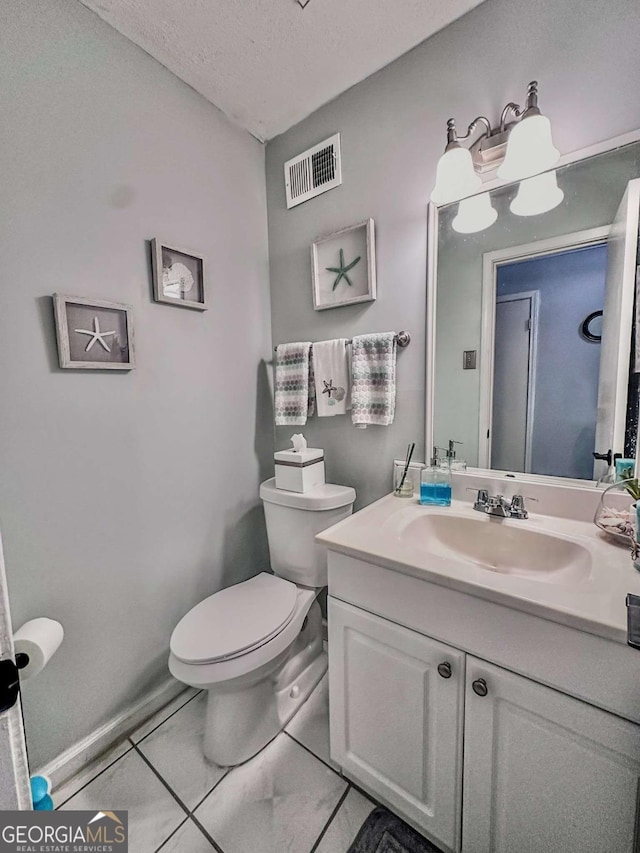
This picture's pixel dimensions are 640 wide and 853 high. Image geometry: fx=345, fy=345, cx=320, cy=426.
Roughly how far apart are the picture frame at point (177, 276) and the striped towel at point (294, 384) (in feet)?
1.30

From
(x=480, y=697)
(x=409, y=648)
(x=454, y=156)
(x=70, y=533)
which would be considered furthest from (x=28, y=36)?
(x=480, y=697)

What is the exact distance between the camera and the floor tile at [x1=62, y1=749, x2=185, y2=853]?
0.95 metres

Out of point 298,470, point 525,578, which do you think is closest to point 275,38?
point 298,470

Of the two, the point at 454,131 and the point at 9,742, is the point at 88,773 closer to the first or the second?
the point at 9,742

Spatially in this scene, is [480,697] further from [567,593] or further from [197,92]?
[197,92]

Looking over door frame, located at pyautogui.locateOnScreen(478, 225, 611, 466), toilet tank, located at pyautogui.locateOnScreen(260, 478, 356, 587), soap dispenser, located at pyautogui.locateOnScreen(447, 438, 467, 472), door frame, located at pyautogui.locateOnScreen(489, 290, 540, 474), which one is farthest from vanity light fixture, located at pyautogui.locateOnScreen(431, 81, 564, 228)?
toilet tank, located at pyautogui.locateOnScreen(260, 478, 356, 587)

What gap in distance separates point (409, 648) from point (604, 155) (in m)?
1.43

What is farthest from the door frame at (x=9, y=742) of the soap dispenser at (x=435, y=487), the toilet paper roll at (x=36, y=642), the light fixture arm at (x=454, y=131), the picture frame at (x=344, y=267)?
the light fixture arm at (x=454, y=131)

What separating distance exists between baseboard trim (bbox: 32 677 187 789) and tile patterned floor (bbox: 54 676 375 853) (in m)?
0.03

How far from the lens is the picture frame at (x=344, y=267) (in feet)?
4.43

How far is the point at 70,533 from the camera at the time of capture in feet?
3.55

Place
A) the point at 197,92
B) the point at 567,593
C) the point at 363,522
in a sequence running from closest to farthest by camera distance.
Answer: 1. the point at 567,593
2. the point at 363,522
3. the point at 197,92

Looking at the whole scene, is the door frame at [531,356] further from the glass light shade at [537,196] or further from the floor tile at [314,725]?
the floor tile at [314,725]

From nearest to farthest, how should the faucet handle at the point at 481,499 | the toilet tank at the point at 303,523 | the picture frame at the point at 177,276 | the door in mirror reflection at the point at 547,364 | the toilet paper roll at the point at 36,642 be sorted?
the toilet paper roll at the point at 36,642
the door in mirror reflection at the point at 547,364
the faucet handle at the point at 481,499
the picture frame at the point at 177,276
the toilet tank at the point at 303,523
